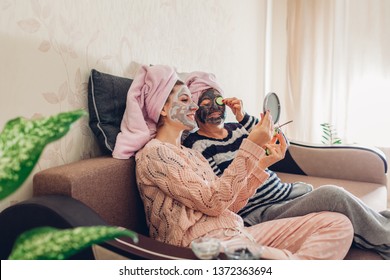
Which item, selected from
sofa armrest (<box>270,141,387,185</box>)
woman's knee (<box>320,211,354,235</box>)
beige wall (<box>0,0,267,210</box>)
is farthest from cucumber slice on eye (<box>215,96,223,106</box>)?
sofa armrest (<box>270,141,387,185</box>)

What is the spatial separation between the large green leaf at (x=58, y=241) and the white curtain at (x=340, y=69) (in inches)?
123

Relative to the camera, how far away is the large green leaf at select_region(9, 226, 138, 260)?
0.47 metres

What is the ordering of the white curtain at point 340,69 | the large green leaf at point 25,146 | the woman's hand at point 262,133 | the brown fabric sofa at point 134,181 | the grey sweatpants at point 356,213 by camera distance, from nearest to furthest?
the large green leaf at point 25,146 → the brown fabric sofa at point 134,181 → the woman's hand at point 262,133 → the grey sweatpants at point 356,213 → the white curtain at point 340,69

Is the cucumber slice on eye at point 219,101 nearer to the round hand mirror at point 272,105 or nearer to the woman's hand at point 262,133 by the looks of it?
the round hand mirror at point 272,105

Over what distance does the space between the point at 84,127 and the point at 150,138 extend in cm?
25

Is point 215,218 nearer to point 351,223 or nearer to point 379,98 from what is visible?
point 351,223

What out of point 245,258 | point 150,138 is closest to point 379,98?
point 150,138

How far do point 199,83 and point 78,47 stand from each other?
59cm

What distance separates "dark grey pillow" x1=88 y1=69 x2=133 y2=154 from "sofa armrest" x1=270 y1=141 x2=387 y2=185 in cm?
137

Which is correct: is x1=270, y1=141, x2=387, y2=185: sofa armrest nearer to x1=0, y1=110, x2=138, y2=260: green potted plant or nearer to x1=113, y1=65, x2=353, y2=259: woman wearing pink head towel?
x1=113, y1=65, x2=353, y2=259: woman wearing pink head towel

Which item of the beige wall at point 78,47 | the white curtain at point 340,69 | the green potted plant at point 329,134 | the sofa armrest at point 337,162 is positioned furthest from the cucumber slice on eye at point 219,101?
the white curtain at point 340,69

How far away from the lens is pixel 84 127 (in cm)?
130

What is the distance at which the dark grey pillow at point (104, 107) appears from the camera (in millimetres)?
1276
